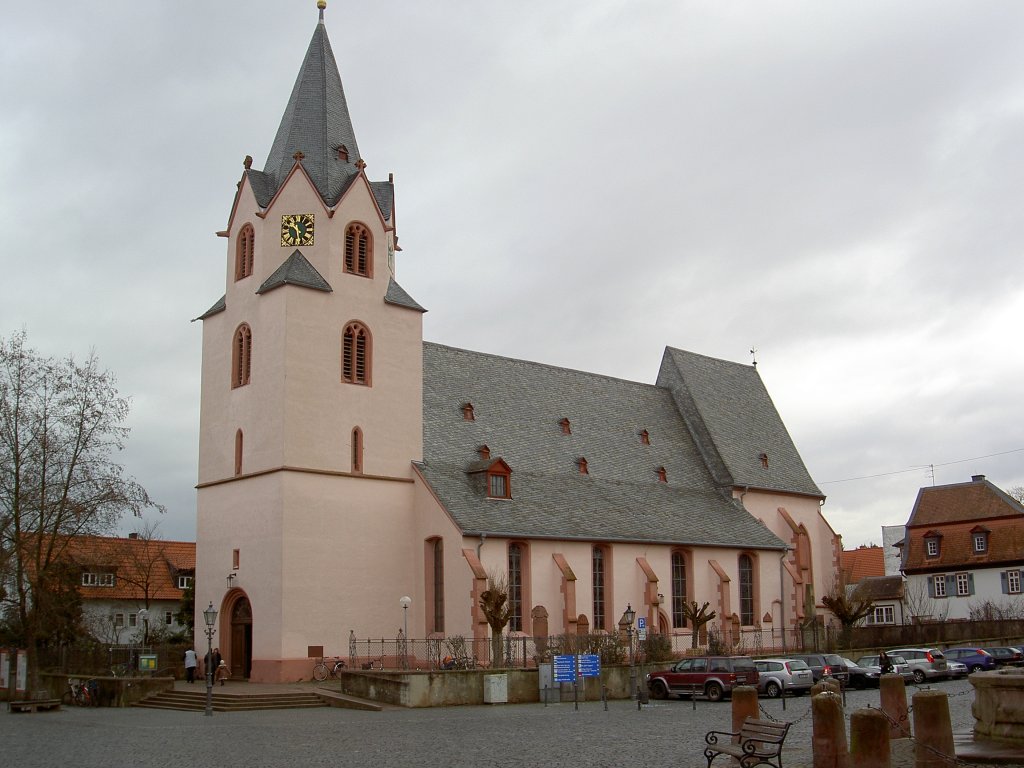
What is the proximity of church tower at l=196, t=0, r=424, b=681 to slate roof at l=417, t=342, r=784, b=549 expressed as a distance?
239cm

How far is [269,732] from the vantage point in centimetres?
2361

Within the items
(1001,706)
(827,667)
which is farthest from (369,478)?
(1001,706)

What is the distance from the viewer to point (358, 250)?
40875mm

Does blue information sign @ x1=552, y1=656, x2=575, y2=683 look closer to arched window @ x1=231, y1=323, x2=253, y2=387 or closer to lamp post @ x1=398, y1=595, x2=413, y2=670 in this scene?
lamp post @ x1=398, y1=595, x2=413, y2=670

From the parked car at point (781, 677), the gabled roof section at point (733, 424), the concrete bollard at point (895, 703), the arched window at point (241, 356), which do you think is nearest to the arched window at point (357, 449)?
the arched window at point (241, 356)

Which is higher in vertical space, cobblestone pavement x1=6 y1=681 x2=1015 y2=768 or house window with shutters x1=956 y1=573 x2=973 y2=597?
house window with shutters x1=956 y1=573 x2=973 y2=597

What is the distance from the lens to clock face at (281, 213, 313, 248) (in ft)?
131

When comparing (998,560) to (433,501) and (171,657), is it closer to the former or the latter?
(433,501)

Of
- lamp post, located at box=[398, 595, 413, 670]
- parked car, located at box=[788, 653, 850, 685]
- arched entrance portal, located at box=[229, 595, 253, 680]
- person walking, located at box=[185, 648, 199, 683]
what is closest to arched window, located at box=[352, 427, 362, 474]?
lamp post, located at box=[398, 595, 413, 670]

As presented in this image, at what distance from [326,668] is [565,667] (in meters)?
8.55

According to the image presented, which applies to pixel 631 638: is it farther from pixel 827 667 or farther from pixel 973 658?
pixel 973 658

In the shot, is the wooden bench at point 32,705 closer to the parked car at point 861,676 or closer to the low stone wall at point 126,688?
the low stone wall at point 126,688

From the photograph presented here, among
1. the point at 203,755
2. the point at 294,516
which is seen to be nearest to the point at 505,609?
the point at 294,516

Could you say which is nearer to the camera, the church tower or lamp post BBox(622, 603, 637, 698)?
lamp post BBox(622, 603, 637, 698)
